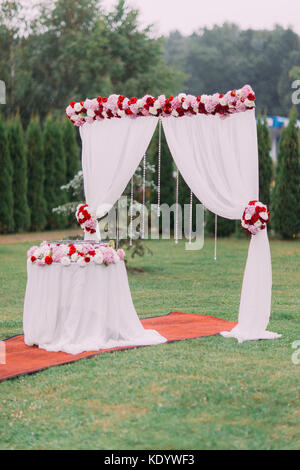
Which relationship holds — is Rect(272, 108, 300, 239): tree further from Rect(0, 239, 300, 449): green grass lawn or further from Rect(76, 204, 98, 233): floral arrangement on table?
Rect(76, 204, 98, 233): floral arrangement on table

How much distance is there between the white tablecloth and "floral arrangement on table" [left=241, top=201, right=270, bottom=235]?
1.31 metres

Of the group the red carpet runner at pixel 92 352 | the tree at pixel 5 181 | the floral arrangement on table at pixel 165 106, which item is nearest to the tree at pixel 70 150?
the tree at pixel 5 181

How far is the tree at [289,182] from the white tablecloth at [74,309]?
29.2ft

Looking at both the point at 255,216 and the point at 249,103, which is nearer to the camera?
the point at 249,103

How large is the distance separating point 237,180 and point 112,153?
137 centimetres

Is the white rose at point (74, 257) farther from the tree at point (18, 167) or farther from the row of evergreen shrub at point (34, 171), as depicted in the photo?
the tree at point (18, 167)

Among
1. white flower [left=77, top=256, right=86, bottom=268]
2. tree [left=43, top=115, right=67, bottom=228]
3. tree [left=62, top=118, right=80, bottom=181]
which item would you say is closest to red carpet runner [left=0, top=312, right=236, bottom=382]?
white flower [left=77, top=256, right=86, bottom=268]

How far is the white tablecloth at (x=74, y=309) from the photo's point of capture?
5.13 m

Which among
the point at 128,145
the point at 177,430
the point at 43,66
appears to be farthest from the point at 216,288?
the point at 43,66

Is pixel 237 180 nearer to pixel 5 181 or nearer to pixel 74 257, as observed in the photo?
pixel 74 257

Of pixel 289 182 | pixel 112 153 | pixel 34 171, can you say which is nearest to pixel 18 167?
pixel 34 171

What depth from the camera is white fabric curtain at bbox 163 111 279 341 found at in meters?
5.35

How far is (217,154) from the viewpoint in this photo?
5477 millimetres

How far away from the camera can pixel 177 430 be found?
3246 mm
